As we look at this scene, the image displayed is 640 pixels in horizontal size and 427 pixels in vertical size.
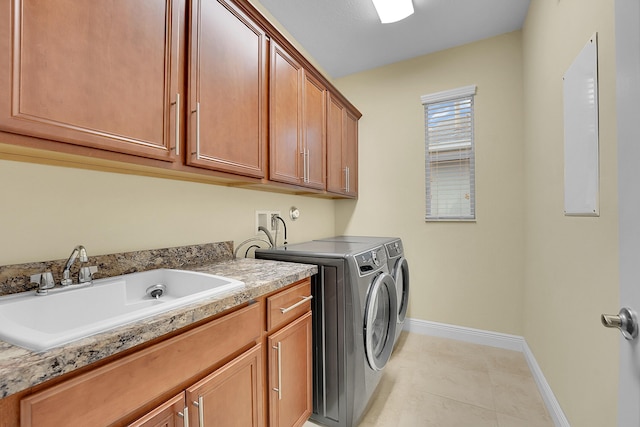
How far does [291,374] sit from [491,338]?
6.88 feet

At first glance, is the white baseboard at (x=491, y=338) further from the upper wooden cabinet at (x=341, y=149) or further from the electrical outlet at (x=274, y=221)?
the electrical outlet at (x=274, y=221)

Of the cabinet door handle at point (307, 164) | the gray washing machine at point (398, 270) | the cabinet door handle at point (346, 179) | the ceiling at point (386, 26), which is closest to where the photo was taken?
the cabinet door handle at point (307, 164)

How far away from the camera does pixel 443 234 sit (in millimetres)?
2658

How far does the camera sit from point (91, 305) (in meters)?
0.98

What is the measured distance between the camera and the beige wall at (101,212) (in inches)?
36.8

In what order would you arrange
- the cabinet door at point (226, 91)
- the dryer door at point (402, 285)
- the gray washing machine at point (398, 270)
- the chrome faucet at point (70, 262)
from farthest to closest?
the dryer door at point (402, 285) < the gray washing machine at point (398, 270) < the cabinet door at point (226, 91) < the chrome faucet at point (70, 262)

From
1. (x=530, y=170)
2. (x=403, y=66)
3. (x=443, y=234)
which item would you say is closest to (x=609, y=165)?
(x=530, y=170)

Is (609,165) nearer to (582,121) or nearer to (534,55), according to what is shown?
(582,121)

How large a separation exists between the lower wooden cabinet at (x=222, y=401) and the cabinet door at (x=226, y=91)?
0.84 meters

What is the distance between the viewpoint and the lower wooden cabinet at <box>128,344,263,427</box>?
774 mm

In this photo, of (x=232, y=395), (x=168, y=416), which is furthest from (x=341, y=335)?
(x=168, y=416)

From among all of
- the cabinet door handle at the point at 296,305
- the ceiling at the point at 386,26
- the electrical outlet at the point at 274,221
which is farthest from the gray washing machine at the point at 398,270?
the ceiling at the point at 386,26

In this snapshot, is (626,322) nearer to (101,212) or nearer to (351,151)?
(101,212)

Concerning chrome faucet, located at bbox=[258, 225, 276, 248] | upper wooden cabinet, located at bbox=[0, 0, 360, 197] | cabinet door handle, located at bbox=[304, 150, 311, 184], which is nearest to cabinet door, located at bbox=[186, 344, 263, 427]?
upper wooden cabinet, located at bbox=[0, 0, 360, 197]
